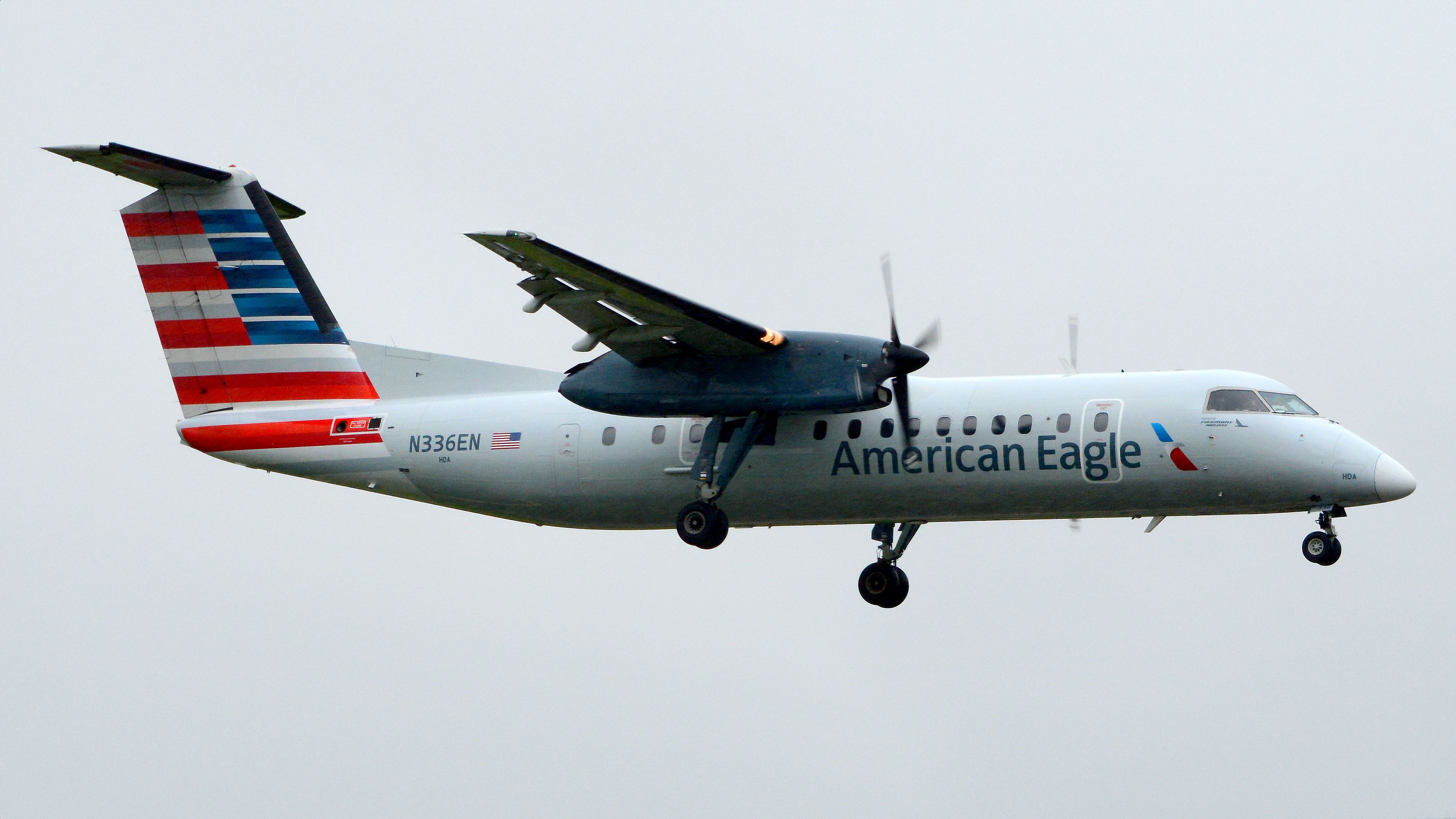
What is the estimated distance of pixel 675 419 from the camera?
785 inches

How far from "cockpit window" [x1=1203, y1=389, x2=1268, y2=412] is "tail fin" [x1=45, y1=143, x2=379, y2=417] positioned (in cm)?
1073

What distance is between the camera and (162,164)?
813 inches

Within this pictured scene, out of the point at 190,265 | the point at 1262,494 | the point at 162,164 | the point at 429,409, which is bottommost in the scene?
the point at 1262,494

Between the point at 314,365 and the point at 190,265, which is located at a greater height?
the point at 190,265

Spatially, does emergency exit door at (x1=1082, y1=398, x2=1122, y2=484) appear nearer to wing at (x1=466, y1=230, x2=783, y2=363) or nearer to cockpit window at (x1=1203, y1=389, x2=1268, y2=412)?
cockpit window at (x1=1203, y1=389, x2=1268, y2=412)

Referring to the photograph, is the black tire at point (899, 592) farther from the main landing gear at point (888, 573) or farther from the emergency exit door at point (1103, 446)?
the emergency exit door at point (1103, 446)

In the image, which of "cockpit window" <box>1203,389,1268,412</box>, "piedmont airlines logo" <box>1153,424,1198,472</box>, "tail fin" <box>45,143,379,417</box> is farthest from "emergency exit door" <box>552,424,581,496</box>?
"cockpit window" <box>1203,389,1268,412</box>

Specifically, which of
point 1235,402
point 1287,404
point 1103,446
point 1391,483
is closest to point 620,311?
point 1103,446

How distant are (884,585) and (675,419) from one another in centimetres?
379

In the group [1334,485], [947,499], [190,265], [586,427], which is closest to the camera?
[1334,485]

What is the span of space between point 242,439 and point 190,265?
8.13 ft

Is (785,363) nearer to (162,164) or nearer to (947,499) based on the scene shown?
(947,499)

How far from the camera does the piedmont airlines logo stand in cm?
1780

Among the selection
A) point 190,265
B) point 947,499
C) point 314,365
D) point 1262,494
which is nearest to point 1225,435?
point 1262,494
